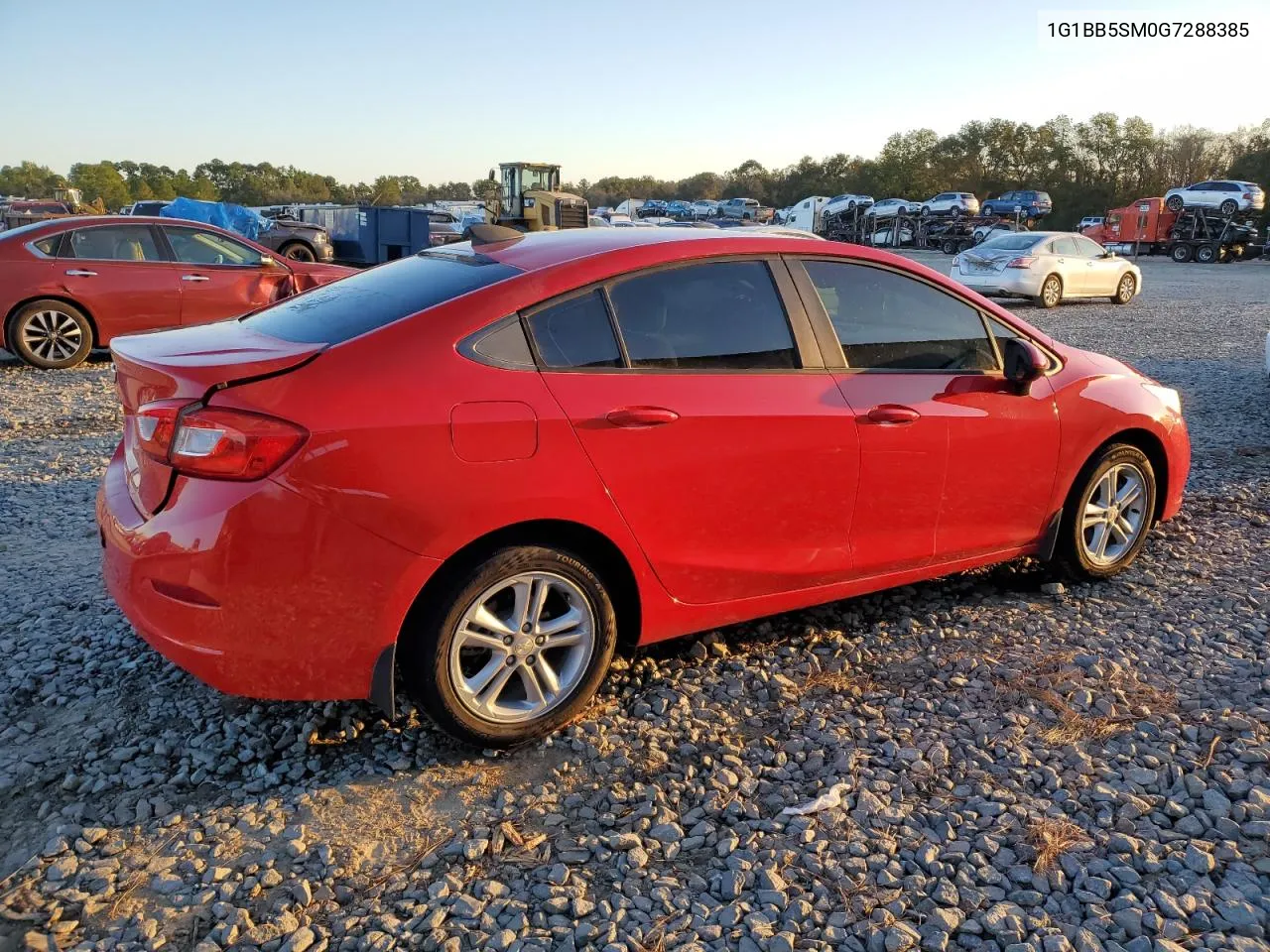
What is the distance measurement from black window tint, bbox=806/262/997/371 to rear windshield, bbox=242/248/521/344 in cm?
128

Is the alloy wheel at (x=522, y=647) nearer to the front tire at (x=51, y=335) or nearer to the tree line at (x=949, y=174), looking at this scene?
the front tire at (x=51, y=335)

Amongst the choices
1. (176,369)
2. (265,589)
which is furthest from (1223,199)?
(265,589)

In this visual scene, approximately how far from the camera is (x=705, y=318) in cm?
334

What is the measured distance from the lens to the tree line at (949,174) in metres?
66.6

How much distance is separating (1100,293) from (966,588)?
706 inches

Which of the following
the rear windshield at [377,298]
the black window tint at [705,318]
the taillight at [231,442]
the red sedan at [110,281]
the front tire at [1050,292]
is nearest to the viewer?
the taillight at [231,442]

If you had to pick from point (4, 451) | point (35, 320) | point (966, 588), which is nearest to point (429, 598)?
point (966, 588)

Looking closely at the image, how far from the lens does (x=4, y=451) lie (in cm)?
666

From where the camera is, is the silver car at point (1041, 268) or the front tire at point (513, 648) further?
the silver car at point (1041, 268)

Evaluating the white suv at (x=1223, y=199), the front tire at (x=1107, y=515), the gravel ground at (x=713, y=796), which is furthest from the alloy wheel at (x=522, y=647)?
the white suv at (x=1223, y=199)

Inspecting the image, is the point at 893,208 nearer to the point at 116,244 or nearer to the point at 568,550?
the point at 116,244

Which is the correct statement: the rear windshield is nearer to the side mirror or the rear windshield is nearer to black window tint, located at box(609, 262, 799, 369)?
black window tint, located at box(609, 262, 799, 369)

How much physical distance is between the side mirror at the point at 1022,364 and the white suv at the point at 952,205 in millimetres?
46816

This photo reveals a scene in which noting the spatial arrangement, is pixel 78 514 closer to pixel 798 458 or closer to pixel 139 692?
pixel 139 692
